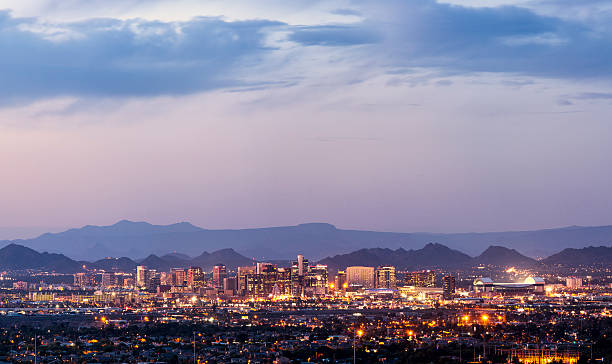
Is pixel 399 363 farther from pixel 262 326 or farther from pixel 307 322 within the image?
pixel 307 322

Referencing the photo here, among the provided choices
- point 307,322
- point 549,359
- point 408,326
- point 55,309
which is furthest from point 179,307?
point 549,359

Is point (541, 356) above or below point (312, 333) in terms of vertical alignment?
below

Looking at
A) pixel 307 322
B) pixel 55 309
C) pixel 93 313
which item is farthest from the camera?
pixel 55 309

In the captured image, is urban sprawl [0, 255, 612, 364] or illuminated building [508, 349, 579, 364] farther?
urban sprawl [0, 255, 612, 364]

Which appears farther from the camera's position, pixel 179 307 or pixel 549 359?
pixel 179 307

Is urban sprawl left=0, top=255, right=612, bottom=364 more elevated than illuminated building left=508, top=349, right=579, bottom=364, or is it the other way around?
urban sprawl left=0, top=255, right=612, bottom=364

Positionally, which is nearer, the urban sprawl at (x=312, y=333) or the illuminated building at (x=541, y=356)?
the illuminated building at (x=541, y=356)

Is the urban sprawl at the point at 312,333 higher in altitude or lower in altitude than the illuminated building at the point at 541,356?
higher

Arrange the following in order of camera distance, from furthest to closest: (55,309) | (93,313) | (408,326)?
(55,309) → (93,313) → (408,326)

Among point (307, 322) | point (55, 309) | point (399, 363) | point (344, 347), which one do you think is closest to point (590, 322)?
point (307, 322)

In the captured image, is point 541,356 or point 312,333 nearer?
point 541,356
